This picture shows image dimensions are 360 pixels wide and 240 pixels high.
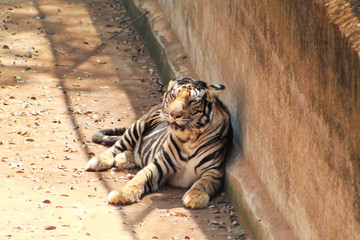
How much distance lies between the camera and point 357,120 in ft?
10.8

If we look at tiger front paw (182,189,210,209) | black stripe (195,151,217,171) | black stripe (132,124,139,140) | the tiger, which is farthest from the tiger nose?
black stripe (132,124,139,140)

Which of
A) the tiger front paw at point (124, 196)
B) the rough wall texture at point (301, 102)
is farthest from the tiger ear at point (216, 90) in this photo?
the tiger front paw at point (124, 196)

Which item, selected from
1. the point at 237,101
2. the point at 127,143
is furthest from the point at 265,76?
the point at 127,143

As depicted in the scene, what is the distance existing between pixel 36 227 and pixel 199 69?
11.3ft

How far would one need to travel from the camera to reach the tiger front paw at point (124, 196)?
5.79 meters

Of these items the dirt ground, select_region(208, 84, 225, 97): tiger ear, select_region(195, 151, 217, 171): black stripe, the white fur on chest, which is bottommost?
the dirt ground

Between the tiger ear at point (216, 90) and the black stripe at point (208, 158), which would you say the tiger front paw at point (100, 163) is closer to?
the black stripe at point (208, 158)

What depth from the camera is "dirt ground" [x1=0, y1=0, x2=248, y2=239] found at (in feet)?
17.5

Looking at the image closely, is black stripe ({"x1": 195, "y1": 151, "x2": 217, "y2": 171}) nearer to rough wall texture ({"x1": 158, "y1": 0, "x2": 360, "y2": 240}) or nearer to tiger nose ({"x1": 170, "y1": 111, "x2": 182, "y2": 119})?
rough wall texture ({"x1": 158, "y1": 0, "x2": 360, "y2": 240})

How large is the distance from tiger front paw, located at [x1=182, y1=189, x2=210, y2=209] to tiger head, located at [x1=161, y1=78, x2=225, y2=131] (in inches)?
26.5

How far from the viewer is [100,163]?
21.9ft

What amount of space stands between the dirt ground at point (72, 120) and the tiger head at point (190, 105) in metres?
0.70

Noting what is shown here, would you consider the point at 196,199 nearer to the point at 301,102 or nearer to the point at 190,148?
the point at 190,148

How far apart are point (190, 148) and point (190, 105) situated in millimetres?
442
